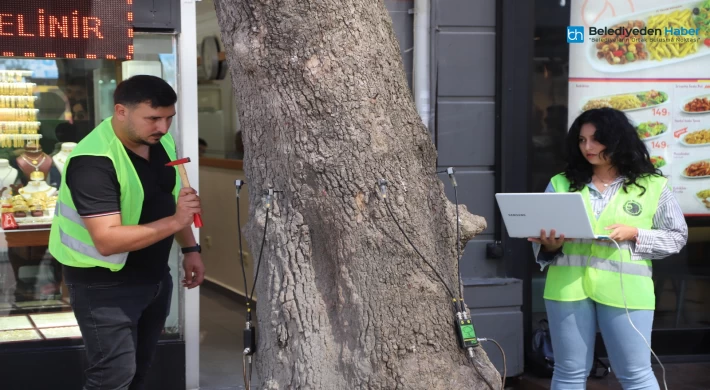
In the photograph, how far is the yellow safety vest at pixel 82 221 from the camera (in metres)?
3.54

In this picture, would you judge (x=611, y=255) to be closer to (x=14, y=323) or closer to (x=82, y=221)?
(x=82, y=221)

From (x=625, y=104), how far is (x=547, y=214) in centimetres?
242

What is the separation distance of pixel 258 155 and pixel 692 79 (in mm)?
4071

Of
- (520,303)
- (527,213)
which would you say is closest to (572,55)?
(520,303)

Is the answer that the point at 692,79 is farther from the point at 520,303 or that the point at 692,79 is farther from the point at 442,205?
the point at 442,205

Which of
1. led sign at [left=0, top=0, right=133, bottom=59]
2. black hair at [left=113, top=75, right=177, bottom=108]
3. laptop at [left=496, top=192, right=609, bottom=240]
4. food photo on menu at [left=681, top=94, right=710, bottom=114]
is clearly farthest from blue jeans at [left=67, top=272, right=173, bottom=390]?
food photo on menu at [left=681, top=94, right=710, bottom=114]

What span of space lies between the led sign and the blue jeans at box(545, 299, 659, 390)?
2.95m

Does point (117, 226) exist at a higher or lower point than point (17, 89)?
lower

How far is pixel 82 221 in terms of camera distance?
3.58 m

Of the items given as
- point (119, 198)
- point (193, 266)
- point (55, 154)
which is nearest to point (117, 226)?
point (119, 198)

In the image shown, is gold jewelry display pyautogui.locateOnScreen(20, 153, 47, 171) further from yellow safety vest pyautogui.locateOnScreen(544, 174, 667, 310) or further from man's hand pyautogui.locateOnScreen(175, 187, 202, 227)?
yellow safety vest pyautogui.locateOnScreen(544, 174, 667, 310)

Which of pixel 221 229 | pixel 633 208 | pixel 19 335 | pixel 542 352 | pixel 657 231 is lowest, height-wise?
pixel 542 352

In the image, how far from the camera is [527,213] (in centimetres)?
384

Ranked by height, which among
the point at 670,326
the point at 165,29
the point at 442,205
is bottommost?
the point at 670,326
